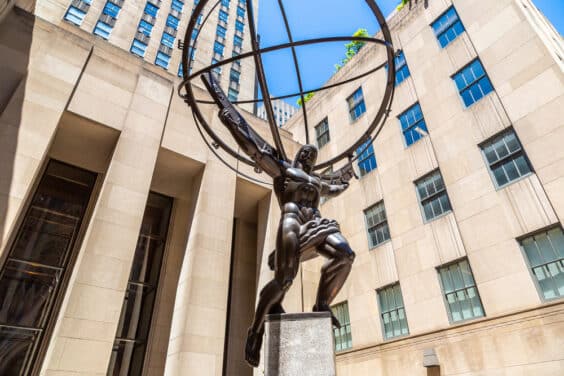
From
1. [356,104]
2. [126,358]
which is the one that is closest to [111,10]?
[356,104]

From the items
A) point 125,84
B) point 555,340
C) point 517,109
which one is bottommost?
point 555,340

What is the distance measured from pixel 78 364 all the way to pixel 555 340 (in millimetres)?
14509

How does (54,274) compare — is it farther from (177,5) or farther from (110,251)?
(177,5)

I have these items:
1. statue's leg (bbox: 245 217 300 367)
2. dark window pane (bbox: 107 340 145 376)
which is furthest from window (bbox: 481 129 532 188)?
dark window pane (bbox: 107 340 145 376)

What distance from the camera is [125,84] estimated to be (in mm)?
16625

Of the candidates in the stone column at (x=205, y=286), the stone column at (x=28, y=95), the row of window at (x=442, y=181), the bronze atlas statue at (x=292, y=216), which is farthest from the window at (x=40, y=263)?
the row of window at (x=442, y=181)

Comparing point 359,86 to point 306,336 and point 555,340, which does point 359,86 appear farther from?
point 306,336

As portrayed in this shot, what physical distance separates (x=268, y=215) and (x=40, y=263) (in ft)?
36.0

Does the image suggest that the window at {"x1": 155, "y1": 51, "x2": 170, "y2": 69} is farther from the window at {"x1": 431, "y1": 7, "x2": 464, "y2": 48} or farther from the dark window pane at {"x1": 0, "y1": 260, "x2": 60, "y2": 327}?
the window at {"x1": 431, "y1": 7, "x2": 464, "y2": 48}

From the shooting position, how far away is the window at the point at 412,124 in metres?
17.0

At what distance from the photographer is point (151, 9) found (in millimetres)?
37812

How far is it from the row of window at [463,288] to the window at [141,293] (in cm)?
944

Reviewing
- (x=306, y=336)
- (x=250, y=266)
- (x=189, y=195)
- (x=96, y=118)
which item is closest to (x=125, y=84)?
(x=96, y=118)

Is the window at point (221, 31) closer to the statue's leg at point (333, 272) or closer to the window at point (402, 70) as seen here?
the window at point (402, 70)
